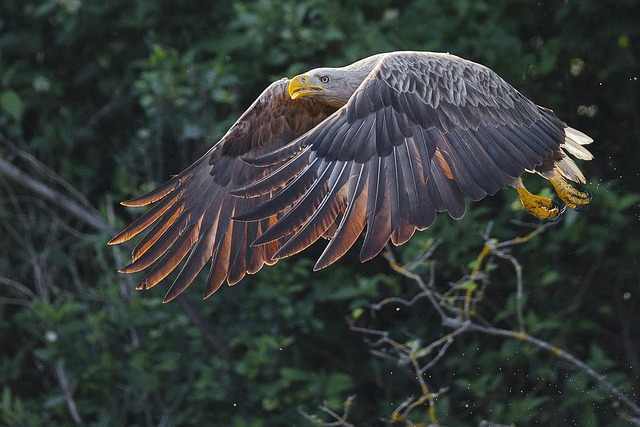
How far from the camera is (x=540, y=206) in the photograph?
6.88 m

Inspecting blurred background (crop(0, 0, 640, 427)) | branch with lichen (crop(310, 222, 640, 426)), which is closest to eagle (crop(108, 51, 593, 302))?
branch with lichen (crop(310, 222, 640, 426))

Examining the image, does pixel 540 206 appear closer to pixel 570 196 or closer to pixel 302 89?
pixel 570 196

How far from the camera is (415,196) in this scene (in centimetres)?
559

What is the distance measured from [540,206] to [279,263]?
197 cm

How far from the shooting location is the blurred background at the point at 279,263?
8.45 meters

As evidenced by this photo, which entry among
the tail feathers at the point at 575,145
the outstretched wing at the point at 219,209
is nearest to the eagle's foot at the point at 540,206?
the tail feathers at the point at 575,145

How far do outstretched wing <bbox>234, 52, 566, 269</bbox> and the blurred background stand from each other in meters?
1.99

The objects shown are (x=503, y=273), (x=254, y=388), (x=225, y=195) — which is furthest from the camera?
(x=503, y=273)

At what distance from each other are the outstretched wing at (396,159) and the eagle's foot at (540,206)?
1.64 ft

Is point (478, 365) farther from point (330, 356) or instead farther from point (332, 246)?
point (332, 246)

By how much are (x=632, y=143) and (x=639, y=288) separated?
90 cm

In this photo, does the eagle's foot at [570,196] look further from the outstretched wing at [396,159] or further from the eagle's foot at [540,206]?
the outstretched wing at [396,159]

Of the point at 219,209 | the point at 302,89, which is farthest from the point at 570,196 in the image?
the point at 219,209

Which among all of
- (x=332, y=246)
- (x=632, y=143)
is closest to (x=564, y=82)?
(x=632, y=143)
